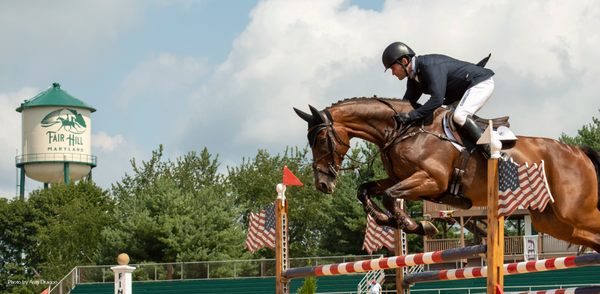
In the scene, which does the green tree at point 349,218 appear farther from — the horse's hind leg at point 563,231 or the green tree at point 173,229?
the horse's hind leg at point 563,231

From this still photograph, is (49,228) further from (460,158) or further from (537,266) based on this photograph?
(537,266)

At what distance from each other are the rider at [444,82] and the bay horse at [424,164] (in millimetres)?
185

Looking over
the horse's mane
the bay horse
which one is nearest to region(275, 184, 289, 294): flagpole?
the bay horse

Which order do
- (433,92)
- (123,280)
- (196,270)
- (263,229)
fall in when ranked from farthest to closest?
(196,270)
(123,280)
(263,229)
(433,92)

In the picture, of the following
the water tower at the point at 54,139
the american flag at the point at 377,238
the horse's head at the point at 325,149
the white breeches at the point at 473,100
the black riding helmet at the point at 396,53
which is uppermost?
the water tower at the point at 54,139

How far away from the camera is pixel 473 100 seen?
544 centimetres

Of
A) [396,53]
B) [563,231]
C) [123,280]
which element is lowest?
[123,280]

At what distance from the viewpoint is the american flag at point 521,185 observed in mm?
4266

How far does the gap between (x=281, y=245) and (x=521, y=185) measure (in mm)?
2736

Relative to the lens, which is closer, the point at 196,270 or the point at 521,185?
the point at 521,185

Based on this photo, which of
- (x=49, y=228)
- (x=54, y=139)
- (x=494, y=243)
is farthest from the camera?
(x=54, y=139)

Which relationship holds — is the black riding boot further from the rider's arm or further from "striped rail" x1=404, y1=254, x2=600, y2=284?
"striped rail" x1=404, y1=254, x2=600, y2=284

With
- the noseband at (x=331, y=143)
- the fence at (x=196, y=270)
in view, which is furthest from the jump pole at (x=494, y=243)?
the fence at (x=196, y=270)

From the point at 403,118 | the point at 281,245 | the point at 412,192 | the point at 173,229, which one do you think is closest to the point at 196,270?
the point at 173,229
